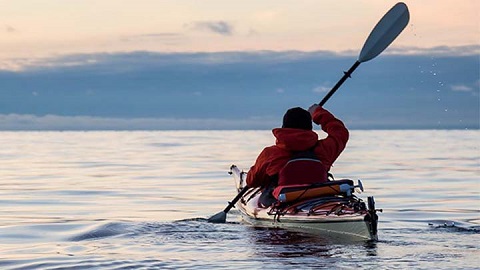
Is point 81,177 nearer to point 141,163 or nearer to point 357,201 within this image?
point 141,163

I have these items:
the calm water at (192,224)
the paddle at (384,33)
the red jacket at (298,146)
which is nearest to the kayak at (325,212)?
the calm water at (192,224)

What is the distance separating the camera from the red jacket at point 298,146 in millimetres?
11570

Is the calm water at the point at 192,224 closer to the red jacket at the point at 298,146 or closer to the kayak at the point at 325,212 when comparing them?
the kayak at the point at 325,212

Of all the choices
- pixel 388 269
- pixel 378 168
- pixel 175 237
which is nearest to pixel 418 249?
pixel 388 269

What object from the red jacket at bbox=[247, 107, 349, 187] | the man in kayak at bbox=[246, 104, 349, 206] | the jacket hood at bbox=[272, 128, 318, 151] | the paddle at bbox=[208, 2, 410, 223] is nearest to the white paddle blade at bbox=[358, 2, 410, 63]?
the paddle at bbox=[208, 2, 410, 223]

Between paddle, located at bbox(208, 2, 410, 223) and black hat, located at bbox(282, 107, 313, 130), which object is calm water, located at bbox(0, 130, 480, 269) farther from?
paddle, located at bbox(208, 2, 410, 223)

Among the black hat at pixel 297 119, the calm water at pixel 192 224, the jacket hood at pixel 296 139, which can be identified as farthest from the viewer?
the black hat at pixel 297 119

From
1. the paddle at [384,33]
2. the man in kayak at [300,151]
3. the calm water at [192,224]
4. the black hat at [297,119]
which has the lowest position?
the calm water at [192,224]

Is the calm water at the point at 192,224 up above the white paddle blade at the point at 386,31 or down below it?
below

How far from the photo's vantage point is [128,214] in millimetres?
14875

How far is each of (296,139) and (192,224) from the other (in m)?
2.17

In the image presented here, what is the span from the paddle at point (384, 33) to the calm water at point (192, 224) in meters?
2.55

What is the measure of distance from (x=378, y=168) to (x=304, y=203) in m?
16.2

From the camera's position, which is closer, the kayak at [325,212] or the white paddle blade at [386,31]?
the kayak at [325,212]
